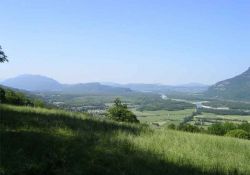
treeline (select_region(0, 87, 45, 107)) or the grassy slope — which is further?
treeline (select_region(0, 87, 45, 107))

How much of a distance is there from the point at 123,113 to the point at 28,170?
6722cm

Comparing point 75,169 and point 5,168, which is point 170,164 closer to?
point 75,169

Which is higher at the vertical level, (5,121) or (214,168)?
(5,121)

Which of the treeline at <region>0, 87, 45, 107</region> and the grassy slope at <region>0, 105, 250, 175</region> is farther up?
the treeline at <region>0, 87, 45, 107</region>

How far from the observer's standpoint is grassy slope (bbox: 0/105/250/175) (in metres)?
9.88

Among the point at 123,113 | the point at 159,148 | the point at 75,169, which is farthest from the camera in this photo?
the point at 123,113

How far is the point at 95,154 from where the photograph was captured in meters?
11.2

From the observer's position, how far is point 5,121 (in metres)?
14.5

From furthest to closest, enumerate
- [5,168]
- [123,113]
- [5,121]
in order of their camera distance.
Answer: [123,113]
[5,121]
[5,168]

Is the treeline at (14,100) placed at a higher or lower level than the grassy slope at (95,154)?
higher

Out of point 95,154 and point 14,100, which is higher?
point 14,100

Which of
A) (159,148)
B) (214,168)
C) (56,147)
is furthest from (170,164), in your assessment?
(56,147)

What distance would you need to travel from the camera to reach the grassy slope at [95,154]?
9.88 metres

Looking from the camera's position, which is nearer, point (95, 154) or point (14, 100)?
point (95, 154)
